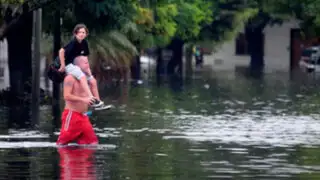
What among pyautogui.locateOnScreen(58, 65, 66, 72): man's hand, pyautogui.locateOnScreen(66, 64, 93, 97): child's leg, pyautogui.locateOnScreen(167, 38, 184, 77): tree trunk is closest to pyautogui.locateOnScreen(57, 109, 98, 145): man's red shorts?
pyautogui.locateOnScreen(66, 64, 93, 97): child's leg

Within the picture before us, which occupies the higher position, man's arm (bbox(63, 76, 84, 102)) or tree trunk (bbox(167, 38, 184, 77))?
man's arm (bbox(63, 76, 84, 102))

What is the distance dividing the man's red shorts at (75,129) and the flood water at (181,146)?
191 millimetres

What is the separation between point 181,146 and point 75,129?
1.82m

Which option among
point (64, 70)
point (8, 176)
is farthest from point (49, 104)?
point (8, 176)

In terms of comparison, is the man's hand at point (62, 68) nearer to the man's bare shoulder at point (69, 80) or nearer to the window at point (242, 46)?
the man's bare shoulder at point (69, 80)

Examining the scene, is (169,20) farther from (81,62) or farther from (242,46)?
(242,46)

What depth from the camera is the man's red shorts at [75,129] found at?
1731 centimetres

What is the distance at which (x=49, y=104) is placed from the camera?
30828 millimetres

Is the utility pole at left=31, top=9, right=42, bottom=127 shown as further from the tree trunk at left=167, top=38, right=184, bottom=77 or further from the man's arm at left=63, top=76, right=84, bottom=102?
the tree trunk at left=167, top=38, right=184, bottom=77

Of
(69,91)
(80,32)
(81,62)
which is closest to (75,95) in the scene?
(69,91)

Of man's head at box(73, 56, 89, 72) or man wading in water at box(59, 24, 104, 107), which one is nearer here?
man wading in water at box(59, 24, 104, 107)

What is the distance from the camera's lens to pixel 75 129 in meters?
17.3

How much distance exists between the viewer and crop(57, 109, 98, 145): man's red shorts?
17.3 meters

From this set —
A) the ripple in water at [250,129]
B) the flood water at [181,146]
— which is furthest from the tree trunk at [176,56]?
the ripple in water at [250,129]
